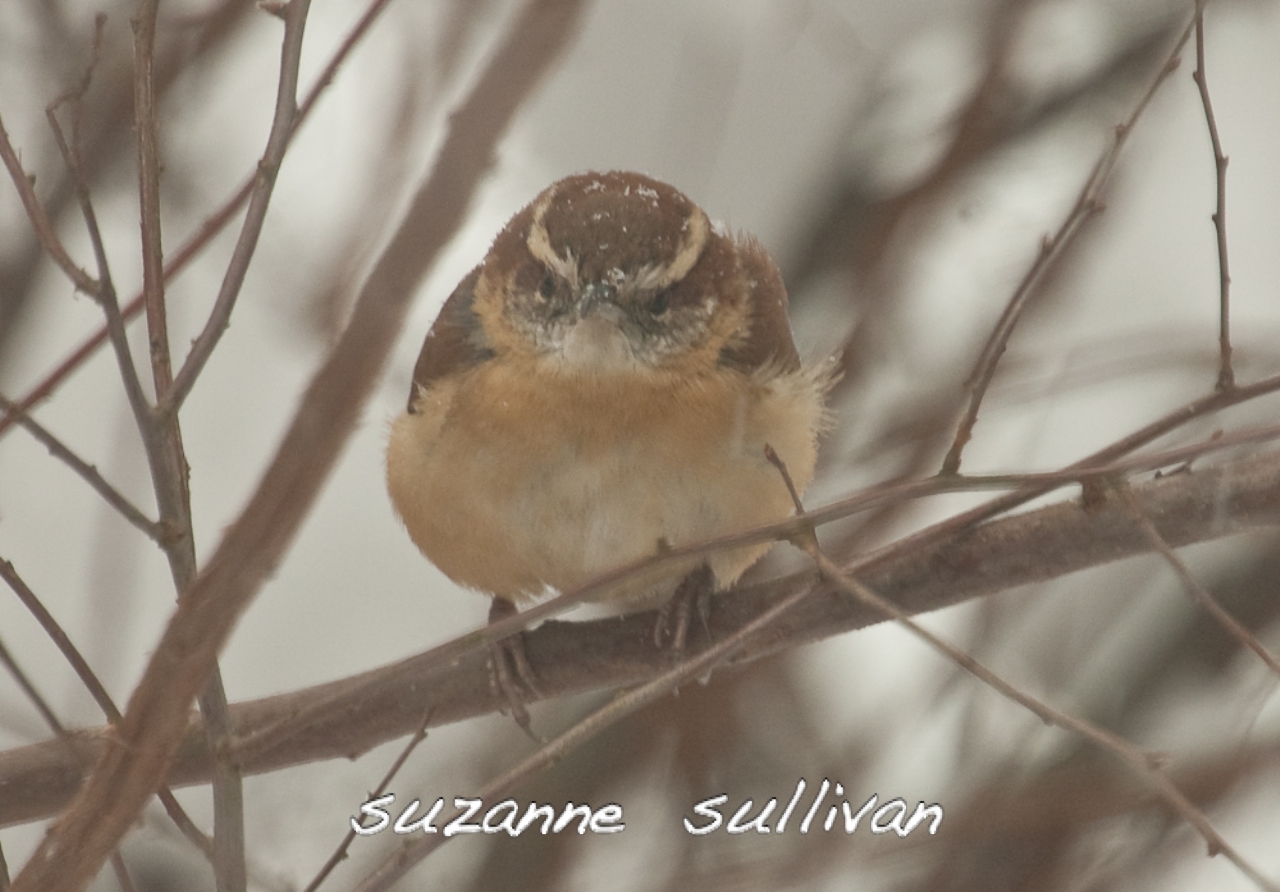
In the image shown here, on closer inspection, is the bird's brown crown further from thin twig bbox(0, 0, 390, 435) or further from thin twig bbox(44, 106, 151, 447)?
thin twig bbox(44, 106, 151, 447)

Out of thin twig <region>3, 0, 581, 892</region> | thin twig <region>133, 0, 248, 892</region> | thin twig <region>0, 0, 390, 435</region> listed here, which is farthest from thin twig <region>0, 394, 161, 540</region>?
thin twig <region>3, 0, 581, 892</region>

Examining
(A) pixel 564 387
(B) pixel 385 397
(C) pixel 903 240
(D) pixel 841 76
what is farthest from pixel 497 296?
(D) pixel 841 76

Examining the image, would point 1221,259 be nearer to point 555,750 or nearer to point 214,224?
point 555,750

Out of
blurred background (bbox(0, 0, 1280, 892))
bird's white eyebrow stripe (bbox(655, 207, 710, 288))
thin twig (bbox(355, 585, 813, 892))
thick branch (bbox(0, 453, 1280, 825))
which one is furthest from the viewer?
blurred background (bbox(0, 0, 1280, 892))

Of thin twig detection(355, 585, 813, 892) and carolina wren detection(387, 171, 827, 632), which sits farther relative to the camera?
carolina wren detection(387, 171, 827, 632)

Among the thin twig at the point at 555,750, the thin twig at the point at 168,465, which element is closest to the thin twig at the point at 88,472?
the thin twig at the point at 168,465

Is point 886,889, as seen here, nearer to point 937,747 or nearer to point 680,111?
point 937,747

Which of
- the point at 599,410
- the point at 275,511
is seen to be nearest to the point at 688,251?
the point at 599,410
